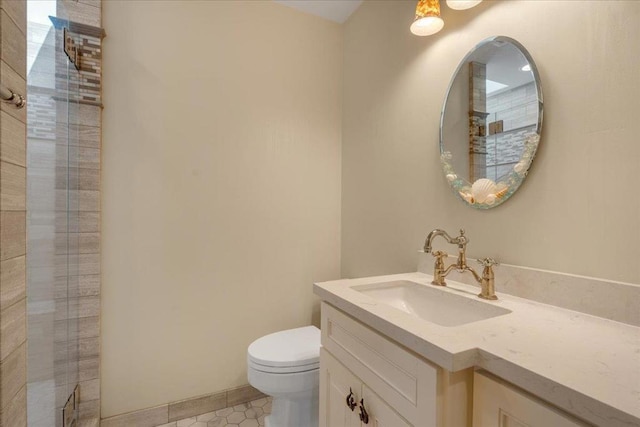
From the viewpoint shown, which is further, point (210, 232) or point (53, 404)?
point (210, 232)

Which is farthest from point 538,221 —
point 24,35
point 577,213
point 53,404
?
point 53,404

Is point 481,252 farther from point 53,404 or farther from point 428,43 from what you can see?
point 53,404

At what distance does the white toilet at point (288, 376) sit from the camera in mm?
1355

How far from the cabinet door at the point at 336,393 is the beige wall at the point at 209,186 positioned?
87 cm

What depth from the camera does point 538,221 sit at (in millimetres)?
967

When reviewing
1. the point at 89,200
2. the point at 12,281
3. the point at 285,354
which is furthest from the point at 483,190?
the point at 89,200

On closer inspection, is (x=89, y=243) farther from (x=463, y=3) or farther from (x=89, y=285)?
(x=463, y=3)

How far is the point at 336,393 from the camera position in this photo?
40.1 inches

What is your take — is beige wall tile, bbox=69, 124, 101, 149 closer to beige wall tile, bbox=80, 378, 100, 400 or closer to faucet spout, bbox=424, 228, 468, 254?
beige wall tile, bbox=80, 378, 100, 400

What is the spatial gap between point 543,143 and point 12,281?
5.24ft

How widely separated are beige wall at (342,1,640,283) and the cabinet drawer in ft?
1.92

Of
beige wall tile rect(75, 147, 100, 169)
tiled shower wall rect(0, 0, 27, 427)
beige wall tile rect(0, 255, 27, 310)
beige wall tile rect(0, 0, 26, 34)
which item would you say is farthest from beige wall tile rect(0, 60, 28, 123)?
beige wall tile rect(75, 147, 100, 169)

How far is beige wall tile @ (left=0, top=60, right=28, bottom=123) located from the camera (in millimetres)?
764

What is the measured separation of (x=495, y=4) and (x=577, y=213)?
0.80 meters
